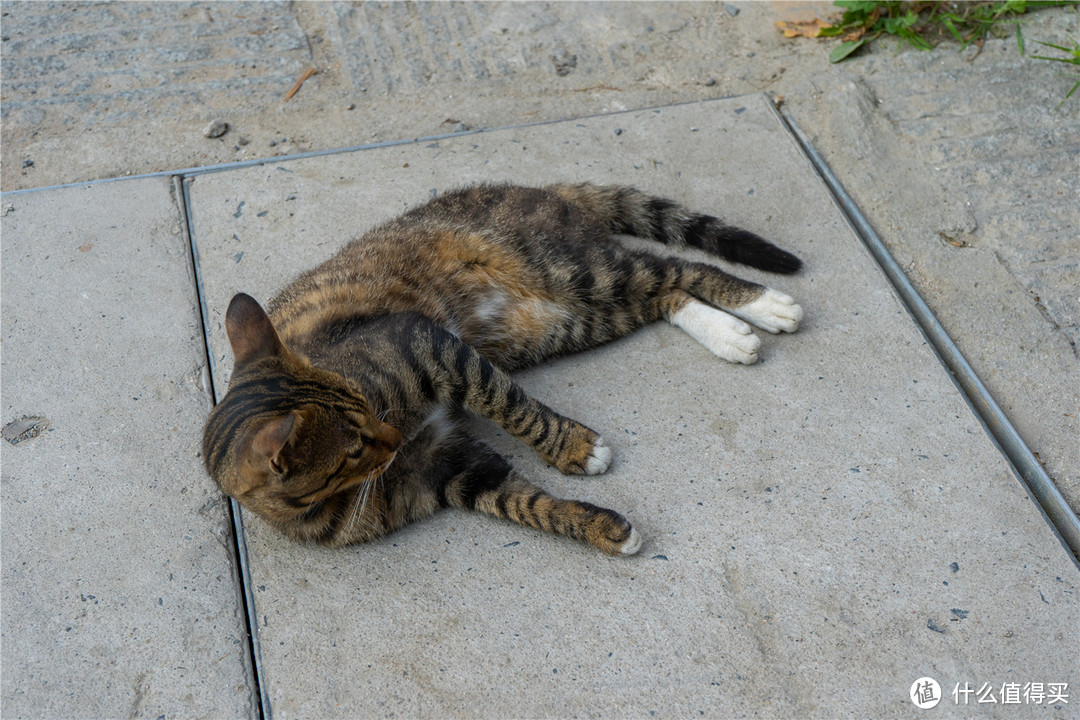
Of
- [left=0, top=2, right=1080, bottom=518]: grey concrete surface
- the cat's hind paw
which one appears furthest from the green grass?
the cat's hind paw

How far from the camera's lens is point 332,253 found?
3.73 metres

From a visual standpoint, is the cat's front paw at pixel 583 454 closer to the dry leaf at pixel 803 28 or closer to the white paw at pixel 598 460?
the white paw at pixel 598 460

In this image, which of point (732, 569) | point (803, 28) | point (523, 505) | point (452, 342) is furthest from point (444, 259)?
point (803, 28)

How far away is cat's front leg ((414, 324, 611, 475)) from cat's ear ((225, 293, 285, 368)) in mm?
A: 569

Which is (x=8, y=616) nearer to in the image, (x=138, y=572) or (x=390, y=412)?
(x=138, y=572)

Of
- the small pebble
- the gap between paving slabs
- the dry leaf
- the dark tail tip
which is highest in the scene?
the dry leaf

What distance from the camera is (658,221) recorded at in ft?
12.2

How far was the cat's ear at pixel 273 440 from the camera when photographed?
210 cm

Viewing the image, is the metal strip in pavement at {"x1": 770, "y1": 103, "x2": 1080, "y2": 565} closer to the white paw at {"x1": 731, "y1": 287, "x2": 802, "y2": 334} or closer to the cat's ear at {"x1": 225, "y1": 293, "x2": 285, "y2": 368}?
the white paw at {"x1": 731, "y1": 287, "x2": 802, "y2": 334}

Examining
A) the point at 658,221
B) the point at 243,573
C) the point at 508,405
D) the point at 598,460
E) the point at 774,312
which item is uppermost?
the point at 658,221

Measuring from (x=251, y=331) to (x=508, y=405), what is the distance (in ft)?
3.05

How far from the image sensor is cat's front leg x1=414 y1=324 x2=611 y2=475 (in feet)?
9.51

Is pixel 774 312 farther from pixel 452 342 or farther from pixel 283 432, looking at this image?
pixel 283 432

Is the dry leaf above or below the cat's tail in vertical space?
above
